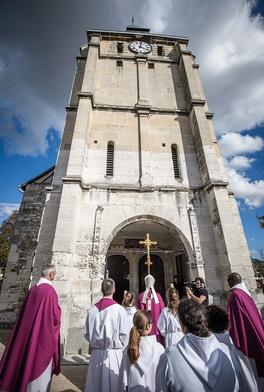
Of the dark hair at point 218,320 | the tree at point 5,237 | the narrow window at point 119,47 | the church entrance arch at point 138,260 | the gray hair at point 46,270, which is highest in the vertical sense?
the narrow window at point 119,47

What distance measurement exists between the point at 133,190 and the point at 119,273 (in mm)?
6261

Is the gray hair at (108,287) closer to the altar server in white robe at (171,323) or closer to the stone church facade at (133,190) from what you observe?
the altar server in white robe at (171,323)

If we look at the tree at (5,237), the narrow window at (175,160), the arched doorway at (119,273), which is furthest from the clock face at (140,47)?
the tree at (5,237)

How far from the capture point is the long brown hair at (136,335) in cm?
209

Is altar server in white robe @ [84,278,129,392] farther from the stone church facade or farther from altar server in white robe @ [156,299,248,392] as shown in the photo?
the stone church facade

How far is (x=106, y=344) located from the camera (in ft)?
9.42

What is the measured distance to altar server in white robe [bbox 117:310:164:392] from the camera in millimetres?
2102

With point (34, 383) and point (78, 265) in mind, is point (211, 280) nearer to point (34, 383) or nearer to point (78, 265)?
point (78, 265)

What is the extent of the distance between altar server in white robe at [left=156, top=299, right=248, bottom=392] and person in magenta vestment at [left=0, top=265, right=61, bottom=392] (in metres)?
2.06

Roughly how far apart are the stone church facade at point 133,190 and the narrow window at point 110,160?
51mm

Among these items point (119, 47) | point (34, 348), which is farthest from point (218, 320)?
point (119, 47)

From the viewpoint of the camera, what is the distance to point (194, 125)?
9.93m

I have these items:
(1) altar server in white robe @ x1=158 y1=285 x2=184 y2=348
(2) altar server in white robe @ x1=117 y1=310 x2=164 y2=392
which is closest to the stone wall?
(1) altar server in white robe @ x1=158 y1=285 x2=184 y2=348

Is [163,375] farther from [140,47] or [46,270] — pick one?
[140,47]
